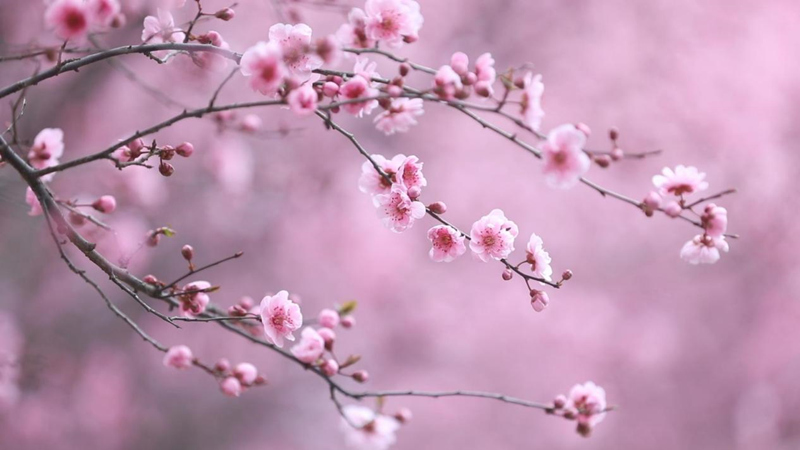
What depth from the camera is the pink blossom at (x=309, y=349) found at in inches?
29.2

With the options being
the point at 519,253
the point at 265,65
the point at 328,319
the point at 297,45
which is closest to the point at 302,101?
the point at 265,65

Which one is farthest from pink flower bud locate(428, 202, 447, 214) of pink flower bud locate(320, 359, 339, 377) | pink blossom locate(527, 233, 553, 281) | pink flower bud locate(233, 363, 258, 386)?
pink flower bud locate(233, 363, 258, 386)

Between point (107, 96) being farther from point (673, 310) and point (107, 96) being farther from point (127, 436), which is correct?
point (673, 310)

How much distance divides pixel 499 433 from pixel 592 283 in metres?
0.68

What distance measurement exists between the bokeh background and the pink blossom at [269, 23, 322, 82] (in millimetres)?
1455

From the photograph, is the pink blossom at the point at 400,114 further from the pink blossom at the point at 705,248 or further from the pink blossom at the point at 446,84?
the pink blossom at the point at 705,248

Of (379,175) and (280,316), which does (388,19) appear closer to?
(379,175)

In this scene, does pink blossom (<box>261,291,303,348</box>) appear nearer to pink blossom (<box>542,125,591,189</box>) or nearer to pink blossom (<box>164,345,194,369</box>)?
pink blossom (<box>164,345,194,369</box>)

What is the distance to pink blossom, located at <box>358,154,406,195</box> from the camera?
26.6 inches

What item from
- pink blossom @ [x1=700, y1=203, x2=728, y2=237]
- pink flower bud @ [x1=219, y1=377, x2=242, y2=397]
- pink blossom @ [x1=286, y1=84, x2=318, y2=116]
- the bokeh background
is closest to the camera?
pink blossom @ [x1=286, y1=84, x2=318, y2=116]

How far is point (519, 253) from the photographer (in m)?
2.37

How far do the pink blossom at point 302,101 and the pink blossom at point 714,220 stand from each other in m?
0.43

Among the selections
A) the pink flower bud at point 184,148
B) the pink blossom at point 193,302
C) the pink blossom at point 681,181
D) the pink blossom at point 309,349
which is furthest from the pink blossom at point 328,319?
the pink blossom at point 681,181

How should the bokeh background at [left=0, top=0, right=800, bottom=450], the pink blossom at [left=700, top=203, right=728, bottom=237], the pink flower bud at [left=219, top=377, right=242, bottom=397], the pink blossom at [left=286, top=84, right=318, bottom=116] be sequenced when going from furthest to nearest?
1. the bokeh background at [left=0, top=0, right=800, bottom=450]
2. the pink flower bud at [left=219, top=377, right=242, bottom=397]
3. the pink blossom at [left=700, top=203, right=728, bottom=237]
4. the pink blossom at [left=286, top=84, right=318, bottom=116]
